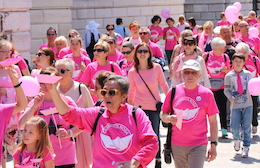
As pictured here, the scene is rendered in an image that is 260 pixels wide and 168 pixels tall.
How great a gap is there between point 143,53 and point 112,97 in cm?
346

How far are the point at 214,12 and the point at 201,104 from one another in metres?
25.7

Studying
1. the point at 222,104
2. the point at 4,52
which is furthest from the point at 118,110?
the point at 222,104

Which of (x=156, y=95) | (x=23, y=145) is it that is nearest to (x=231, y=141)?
(x=156, y=95)

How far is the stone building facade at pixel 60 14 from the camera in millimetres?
12508

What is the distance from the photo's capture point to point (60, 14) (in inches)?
687

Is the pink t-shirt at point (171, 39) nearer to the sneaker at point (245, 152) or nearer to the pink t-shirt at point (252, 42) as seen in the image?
the pink t-shirt at point (252, 42)

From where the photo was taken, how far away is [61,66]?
21.0 feet

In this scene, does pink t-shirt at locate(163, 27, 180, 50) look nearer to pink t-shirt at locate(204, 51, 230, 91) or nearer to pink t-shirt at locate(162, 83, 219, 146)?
pink t-shirt at locate(204, 51, 230, 91)

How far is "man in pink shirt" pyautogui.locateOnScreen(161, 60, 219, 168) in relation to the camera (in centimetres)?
604

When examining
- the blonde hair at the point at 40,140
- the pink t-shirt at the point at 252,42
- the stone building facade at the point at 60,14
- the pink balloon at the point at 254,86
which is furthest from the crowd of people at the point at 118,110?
the stone building facade at the point at 60,14

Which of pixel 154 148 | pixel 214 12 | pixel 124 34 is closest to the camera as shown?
pixel 154 148

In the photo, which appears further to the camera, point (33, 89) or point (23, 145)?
point (33, 89)

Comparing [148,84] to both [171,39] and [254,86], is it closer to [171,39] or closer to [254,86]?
[254,86]

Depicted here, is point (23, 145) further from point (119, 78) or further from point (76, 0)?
point (76, 0)
